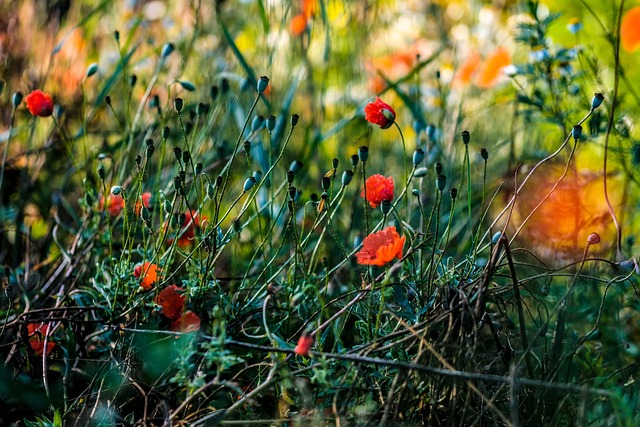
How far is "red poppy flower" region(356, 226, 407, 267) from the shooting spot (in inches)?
44.2

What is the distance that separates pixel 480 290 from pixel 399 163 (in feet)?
4.55

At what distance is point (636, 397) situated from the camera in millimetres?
1130

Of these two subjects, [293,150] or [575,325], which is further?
[293,150]

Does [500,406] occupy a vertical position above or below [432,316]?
below

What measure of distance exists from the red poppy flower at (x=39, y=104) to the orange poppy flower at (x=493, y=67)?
1.62 meters

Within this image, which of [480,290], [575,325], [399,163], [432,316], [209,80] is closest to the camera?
[480,290]

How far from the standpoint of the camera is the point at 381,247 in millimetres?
1131

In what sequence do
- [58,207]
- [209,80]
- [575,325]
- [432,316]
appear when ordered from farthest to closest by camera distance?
[209,80]
[58,207]
[575,325]
[432,316]

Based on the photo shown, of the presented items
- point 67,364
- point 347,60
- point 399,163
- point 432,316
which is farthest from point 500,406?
point 347,60

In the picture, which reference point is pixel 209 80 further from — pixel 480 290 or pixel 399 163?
pixel 480 290

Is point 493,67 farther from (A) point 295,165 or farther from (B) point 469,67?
(A) point 295,165

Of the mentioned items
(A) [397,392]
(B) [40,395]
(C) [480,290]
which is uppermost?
(C) [480,290]

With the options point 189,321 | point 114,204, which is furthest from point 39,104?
point 189,321

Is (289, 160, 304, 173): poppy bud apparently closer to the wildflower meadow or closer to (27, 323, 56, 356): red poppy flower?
the wildflower meadow
